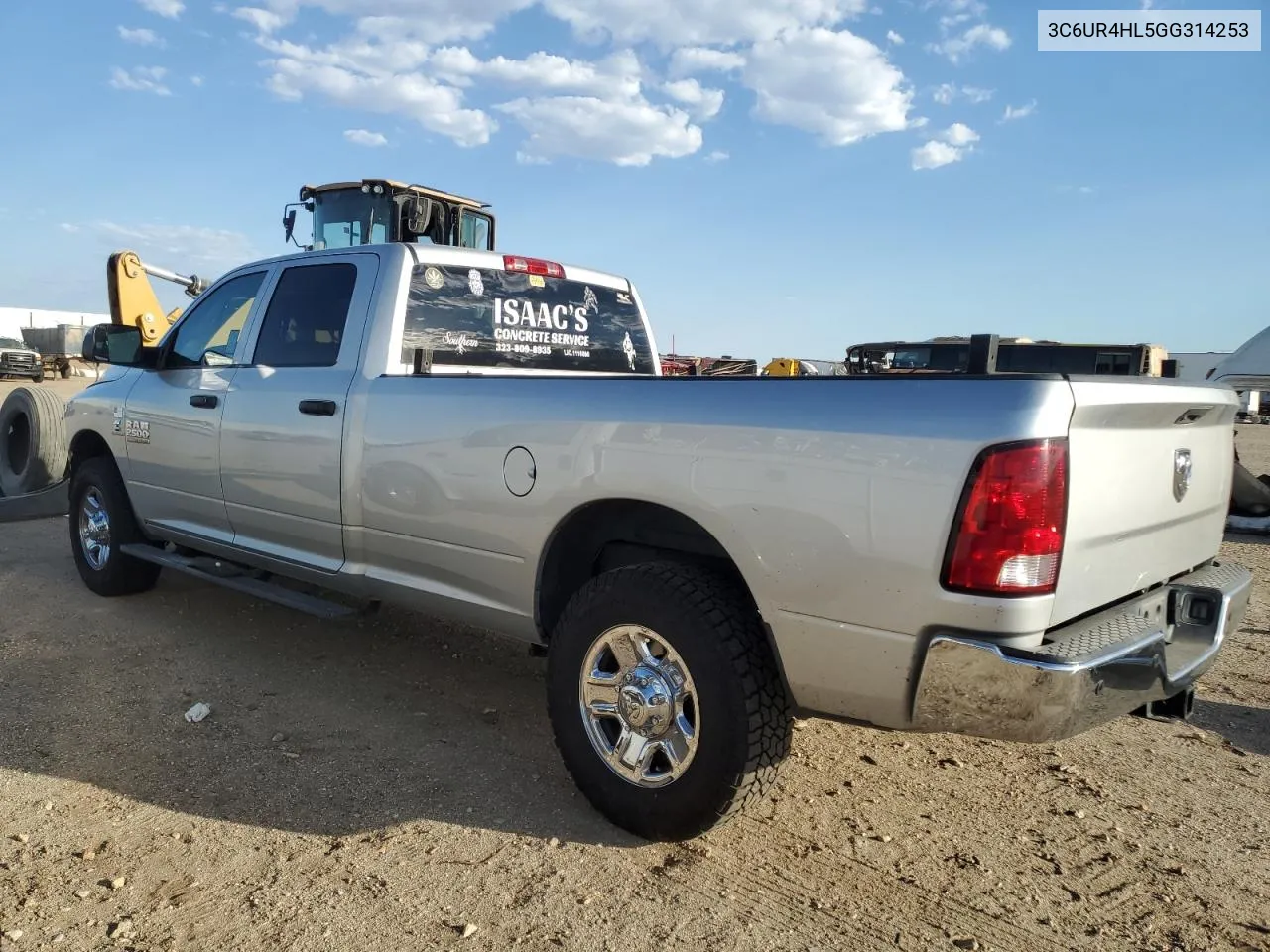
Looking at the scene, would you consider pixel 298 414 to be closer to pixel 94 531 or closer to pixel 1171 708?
pixel 94 531

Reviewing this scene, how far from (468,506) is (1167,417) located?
7.45 ft

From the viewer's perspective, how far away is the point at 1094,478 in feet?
7.86

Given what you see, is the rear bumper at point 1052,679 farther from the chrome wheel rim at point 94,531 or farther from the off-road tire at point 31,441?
the off-road tire at point 31,441

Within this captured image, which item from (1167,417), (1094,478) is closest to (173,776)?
(1094,478)

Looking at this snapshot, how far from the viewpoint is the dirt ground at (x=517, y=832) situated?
2531mm

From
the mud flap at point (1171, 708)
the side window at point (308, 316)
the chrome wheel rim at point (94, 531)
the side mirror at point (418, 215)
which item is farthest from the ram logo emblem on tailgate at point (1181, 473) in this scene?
the side mirror at point (418, 215)

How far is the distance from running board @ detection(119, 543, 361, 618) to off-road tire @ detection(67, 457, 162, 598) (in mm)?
91

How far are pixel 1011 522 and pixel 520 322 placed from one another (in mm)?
2839

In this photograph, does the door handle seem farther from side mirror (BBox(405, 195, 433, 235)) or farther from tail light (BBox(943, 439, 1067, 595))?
side mirror (BBox(405, 195, 433, 235))

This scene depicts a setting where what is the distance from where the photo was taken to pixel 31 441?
27.3 ft

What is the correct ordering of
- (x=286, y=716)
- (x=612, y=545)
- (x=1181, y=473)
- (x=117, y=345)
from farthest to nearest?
(x=117, y=345) < (x=286, y=716) < (x=612, y=545) < (x=1181, y=473)

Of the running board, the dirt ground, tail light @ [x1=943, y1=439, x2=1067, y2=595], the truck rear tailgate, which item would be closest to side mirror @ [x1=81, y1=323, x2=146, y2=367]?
the running board

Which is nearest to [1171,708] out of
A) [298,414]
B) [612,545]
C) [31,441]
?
[612,545]

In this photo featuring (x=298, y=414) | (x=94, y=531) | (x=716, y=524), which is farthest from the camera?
(x=94, y=531)
